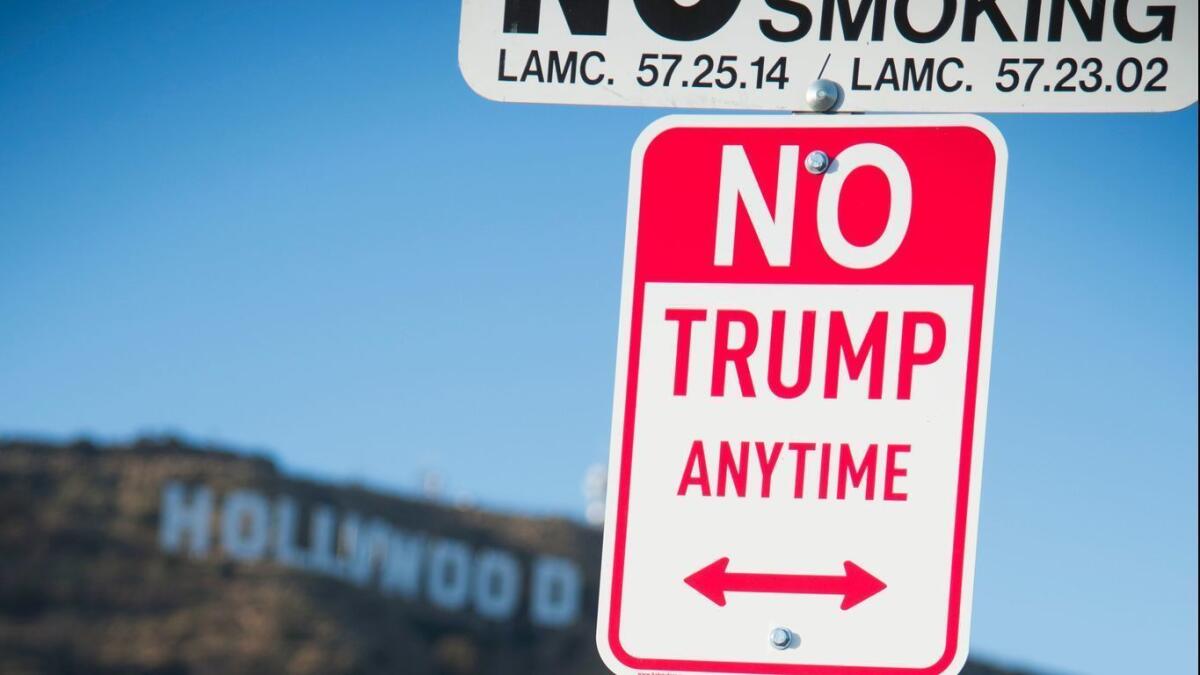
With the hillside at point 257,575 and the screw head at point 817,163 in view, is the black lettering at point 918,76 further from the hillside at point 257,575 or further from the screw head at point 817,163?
the hillside at point 257,575

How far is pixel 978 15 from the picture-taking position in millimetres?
2182

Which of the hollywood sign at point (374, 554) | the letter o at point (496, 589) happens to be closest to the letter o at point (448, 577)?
the hollywood sign at point (374, 554)

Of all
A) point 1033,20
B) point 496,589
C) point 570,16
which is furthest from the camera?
point 496,589

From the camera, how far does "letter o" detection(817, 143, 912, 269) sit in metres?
2.04

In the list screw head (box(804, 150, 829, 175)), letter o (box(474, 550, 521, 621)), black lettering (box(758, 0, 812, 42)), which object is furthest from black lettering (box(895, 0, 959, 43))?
letter o (box(474, 550, 521, 621))

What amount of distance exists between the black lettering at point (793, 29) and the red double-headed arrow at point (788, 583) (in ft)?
2.08

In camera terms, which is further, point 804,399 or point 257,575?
point 257,575

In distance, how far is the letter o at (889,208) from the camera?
204 centimetres

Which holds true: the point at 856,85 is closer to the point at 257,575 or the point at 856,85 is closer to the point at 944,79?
the point at 944,79

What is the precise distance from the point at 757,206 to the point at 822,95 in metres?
0.16

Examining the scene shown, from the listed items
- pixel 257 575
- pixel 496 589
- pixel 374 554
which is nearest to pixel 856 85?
pixel 257 575

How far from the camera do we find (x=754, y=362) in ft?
6.69

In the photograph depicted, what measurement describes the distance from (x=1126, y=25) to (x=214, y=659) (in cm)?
5074

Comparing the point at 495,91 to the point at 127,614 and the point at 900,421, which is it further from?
the point at 127,614
